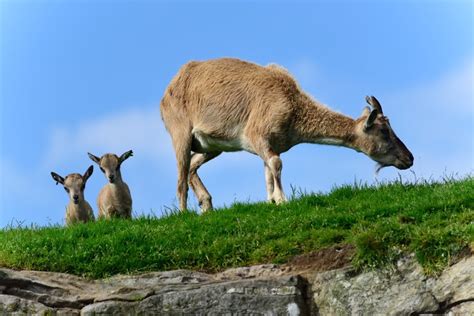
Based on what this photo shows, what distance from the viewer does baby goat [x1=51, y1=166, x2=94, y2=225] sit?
19.8m

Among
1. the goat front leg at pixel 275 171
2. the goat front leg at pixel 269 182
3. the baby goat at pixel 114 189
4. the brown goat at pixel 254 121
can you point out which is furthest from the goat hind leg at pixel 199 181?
the goat front leg at pixel 275 171

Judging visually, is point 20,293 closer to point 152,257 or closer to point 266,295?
point 152,257

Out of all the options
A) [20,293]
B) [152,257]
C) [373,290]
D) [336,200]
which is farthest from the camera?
[336,200]

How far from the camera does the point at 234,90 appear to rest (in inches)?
781

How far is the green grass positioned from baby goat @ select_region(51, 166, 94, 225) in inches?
142

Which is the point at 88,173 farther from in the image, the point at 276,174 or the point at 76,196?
the point at 276,174

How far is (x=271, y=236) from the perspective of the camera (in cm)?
1434

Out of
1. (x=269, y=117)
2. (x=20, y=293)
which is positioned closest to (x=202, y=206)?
(x=269, y=117)

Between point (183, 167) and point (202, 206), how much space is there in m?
0.93

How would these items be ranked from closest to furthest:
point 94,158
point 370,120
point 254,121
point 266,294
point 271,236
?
point 266,294, point 271,236, point 254,121, point 370,120, point 94,158

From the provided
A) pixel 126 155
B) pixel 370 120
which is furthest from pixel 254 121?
pixel 126 155

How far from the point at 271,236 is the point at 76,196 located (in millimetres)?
6682

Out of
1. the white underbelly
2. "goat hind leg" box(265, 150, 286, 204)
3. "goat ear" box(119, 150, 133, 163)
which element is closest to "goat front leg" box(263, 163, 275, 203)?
"goat hind leg" box(265, 150, 286, 204)

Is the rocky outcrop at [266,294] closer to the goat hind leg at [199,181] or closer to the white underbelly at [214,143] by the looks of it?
the white underbelly at [214,143]
